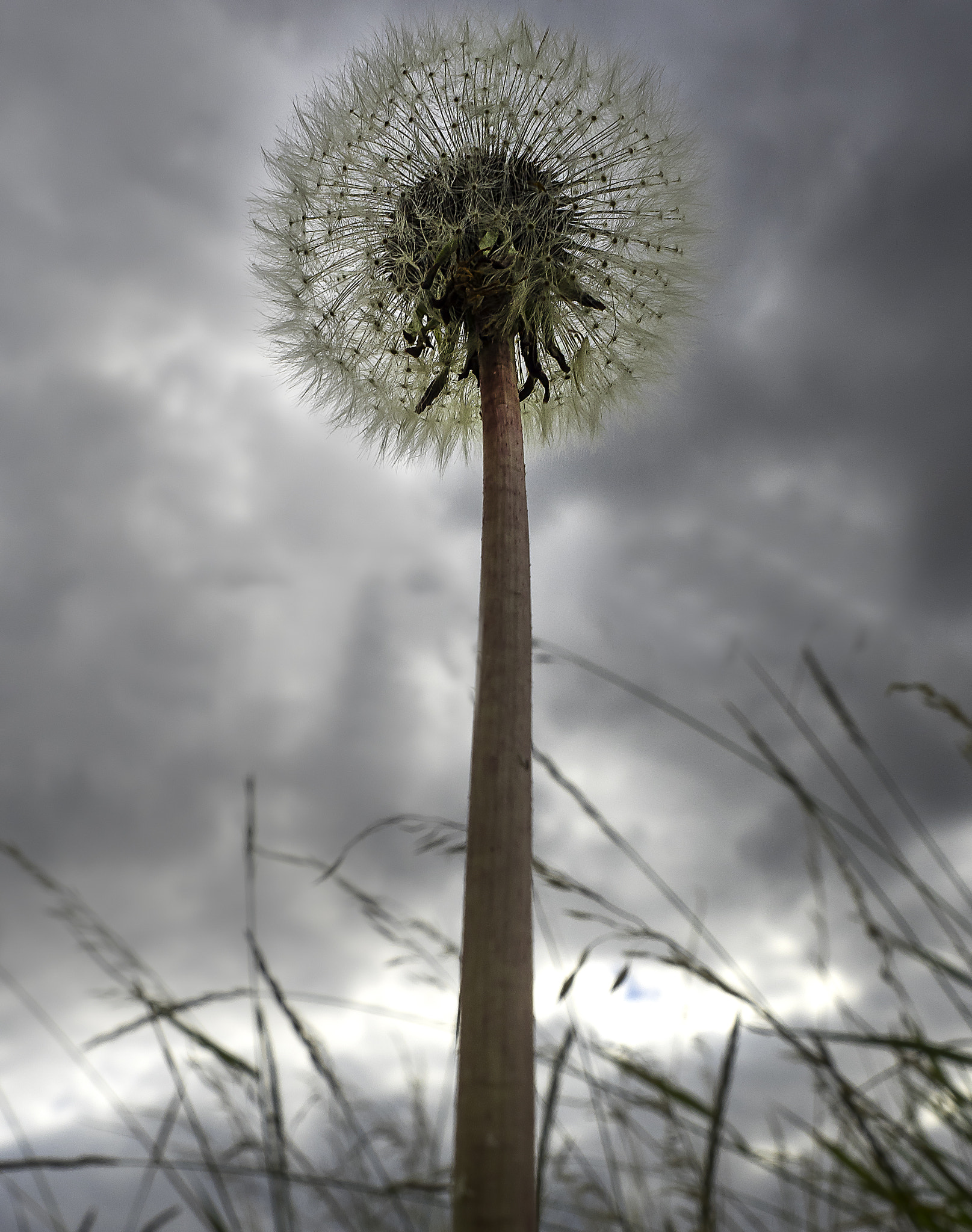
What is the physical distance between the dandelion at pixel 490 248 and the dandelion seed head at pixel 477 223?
11mm

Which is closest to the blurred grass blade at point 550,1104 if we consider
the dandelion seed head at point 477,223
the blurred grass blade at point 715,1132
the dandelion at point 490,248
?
the blurred grass blade at point 715,1132

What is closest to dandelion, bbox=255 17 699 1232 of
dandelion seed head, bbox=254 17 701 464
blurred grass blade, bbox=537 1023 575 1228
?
dandelion seed head, bbox=254 17 701 464

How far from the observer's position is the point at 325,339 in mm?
5484

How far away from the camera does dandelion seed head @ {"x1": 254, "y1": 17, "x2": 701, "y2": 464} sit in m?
4.72

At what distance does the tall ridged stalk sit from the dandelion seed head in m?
1.17

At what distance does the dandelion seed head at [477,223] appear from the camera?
4.72m

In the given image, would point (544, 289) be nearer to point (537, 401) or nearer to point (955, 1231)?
point (537, 401)

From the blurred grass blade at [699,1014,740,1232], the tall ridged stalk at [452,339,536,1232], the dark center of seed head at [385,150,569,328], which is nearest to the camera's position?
the blurred grass blade at [699,1014,740,1232]

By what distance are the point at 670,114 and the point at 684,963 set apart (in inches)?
214

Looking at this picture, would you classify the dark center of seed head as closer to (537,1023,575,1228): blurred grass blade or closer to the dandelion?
the dandelion

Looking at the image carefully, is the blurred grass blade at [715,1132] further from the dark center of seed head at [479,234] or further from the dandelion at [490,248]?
the dark center of seed head at [479,234]

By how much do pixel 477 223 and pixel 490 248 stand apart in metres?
0.15

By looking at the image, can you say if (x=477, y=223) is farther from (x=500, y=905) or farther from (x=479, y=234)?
(x=500, y=905)

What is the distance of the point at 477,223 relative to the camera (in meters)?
4.61
